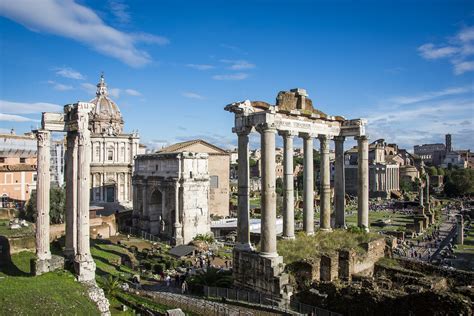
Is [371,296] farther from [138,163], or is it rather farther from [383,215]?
[383,215]

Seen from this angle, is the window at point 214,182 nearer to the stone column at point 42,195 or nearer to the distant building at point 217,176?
the distant building at point 217,176

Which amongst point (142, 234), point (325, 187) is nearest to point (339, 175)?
point (325, 187)

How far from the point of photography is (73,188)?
20.4 m

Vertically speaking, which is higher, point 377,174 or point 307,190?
point 377,174

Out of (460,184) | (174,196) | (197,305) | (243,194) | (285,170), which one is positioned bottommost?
(197,305)

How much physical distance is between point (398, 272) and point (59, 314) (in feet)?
46.1

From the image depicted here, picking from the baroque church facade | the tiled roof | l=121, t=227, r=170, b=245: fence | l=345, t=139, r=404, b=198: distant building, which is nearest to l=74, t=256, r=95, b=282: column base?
l=121, t=227, r=170, b=245: fence

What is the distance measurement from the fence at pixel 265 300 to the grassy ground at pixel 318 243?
2141 mm

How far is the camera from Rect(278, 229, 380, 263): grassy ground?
18.4 metres

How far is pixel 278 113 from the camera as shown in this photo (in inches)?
766

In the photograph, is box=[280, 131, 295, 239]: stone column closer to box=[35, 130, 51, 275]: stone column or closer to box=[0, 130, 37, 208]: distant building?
box=[35, 130, 51, 275]: stone column

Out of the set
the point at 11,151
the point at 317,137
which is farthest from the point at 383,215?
the point at 11,151

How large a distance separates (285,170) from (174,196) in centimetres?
2253

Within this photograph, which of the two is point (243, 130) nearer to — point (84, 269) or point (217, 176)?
point (84, 269)
